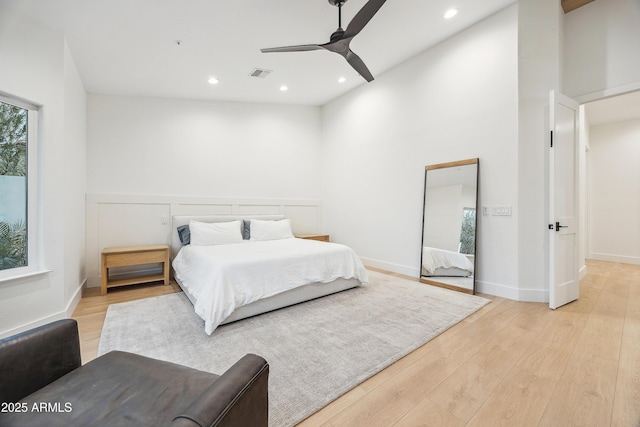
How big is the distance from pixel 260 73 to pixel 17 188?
10.4 ft

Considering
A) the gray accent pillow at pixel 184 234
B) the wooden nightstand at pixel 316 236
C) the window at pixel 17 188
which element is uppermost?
the window at pixel 17 188

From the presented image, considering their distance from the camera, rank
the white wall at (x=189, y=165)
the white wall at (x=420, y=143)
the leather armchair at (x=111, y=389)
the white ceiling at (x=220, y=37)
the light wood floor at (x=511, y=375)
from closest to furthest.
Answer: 1. the leather armchair at (x=111, y=389)
2. the light wood floor at (x=511, y=375)
3. the white ceiling at (x=220, y=37)
4. the white wall at (x=420, y=143)
5. the white wall at (x=189, y=165)

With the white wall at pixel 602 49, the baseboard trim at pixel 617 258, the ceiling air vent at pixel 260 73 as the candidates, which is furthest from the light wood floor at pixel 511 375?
the baseboard trim at pixel 617 258

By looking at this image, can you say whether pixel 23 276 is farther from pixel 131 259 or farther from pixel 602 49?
pixel 602 49

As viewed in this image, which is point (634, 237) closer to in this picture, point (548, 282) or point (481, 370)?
point (548, 282)

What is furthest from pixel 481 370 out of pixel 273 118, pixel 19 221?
pixel 273 118

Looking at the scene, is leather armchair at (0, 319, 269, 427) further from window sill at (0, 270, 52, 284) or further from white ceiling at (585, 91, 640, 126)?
white ceiling at (585, 91, 640, 126)

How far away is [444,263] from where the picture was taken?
390 centimetres

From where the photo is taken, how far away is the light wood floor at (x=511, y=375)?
1.50 meters

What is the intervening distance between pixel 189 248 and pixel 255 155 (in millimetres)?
2375

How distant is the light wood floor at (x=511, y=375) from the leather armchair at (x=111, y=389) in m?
0.74

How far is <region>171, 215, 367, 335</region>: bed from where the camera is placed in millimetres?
2580

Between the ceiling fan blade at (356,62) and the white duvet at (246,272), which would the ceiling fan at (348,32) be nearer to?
the ceiling fan blade at (356,62)

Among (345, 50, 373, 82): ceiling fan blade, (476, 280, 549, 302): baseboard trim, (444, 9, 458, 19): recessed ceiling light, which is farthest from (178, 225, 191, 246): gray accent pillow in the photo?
(444, 9, 458, 19): recessed ceiling light
